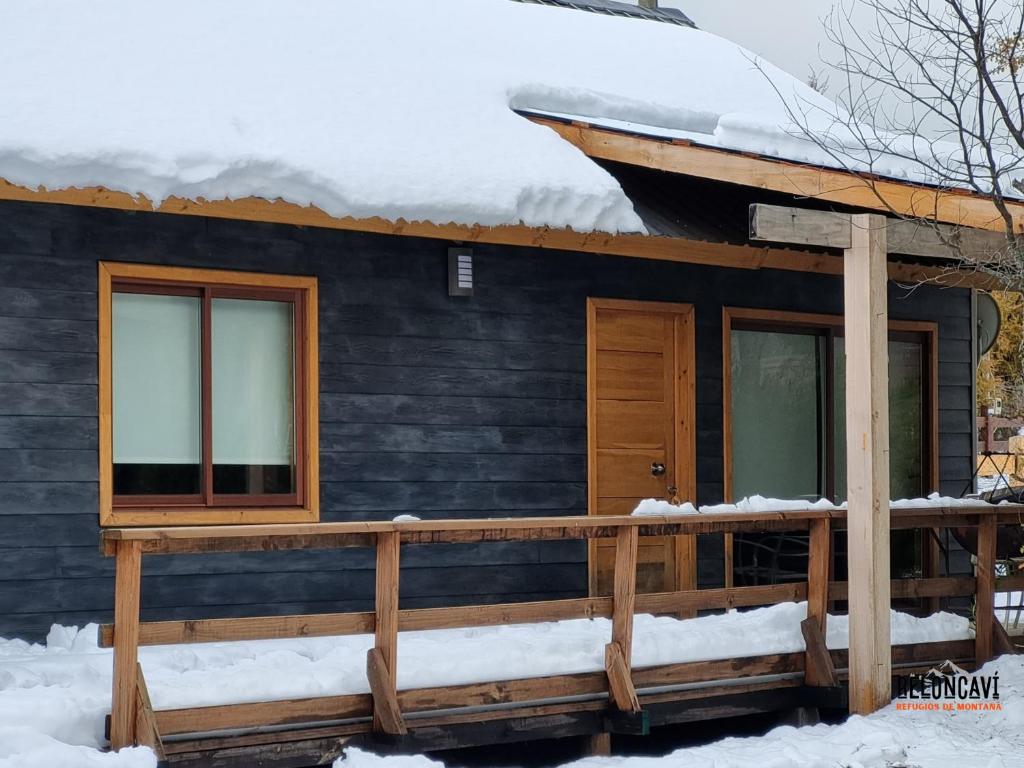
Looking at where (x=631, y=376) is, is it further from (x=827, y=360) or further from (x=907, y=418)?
(x=907, y=418)

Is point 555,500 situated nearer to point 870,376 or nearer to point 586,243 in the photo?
point 586,243

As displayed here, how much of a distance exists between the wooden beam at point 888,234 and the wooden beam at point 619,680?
1980 mm

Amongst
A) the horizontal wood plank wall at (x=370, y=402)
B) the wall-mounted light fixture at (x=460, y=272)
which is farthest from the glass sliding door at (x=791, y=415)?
the wall-mounted light fixture at (x=460, y=272)

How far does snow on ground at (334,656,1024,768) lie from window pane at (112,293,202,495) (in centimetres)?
247

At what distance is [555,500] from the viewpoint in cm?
824

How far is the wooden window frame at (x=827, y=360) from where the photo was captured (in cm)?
894

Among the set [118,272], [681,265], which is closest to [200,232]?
[118,272]

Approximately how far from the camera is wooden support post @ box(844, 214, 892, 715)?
6270mm

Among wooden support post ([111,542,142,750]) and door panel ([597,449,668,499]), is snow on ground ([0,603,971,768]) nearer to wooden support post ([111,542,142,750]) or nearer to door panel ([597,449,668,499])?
wooden support post ([111,542,142,750])

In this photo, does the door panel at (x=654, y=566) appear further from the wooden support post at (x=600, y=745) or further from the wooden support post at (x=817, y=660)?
the wooden support post at (x=600, y=745)

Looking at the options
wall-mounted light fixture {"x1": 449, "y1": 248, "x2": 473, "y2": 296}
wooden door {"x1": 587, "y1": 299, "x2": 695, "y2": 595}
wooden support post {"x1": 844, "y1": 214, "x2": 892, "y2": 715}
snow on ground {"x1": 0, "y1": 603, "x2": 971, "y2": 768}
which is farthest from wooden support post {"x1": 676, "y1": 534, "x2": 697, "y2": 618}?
wooden support post {"x1": 844, "y1": 214, "x2": 892, "y2": 715}

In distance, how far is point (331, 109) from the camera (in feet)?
25.2

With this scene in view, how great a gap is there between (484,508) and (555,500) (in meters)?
0.49

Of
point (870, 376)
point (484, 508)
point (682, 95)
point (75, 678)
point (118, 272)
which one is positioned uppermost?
point (682, 95)
